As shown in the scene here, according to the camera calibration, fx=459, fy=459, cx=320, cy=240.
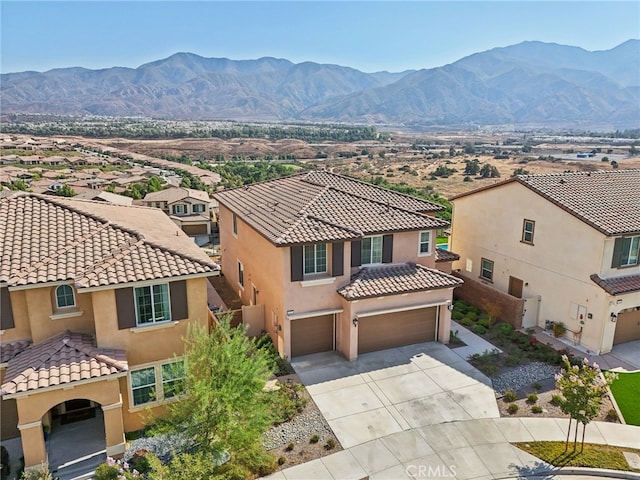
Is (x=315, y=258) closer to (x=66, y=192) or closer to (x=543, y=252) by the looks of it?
(x=543, y=252)

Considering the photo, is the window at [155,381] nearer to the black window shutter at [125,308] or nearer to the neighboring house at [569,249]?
the black window shutter at [125,308]

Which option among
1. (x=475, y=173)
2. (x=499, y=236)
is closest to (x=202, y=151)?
(x=475, y=173)

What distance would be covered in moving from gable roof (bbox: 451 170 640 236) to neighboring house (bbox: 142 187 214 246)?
32.1 meters

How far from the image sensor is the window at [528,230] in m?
22.7

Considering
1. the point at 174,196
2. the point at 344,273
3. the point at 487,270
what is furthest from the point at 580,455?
the point at 174,196

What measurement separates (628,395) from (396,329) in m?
8.74

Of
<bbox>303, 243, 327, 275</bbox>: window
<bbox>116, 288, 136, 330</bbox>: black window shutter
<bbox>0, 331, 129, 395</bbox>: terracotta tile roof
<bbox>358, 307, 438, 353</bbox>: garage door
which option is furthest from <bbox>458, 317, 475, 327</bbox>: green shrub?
<bbox>0, 331, 129, 395</bbox>: terracotta tile roof

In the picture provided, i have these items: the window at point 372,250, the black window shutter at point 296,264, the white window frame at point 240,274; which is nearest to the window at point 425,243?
the window at point 372,250

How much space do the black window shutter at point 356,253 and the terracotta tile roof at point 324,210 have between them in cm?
72

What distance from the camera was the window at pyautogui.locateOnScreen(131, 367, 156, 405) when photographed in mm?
14227

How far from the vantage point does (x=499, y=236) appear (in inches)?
973

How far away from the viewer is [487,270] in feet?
84.7

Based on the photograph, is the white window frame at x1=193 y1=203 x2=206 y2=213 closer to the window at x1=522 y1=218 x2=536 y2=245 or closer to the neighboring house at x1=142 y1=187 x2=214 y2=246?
the neighboring house at x1=142 y1=187 x2=214 y2=246

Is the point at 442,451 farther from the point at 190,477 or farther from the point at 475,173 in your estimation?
the point at 475,173
